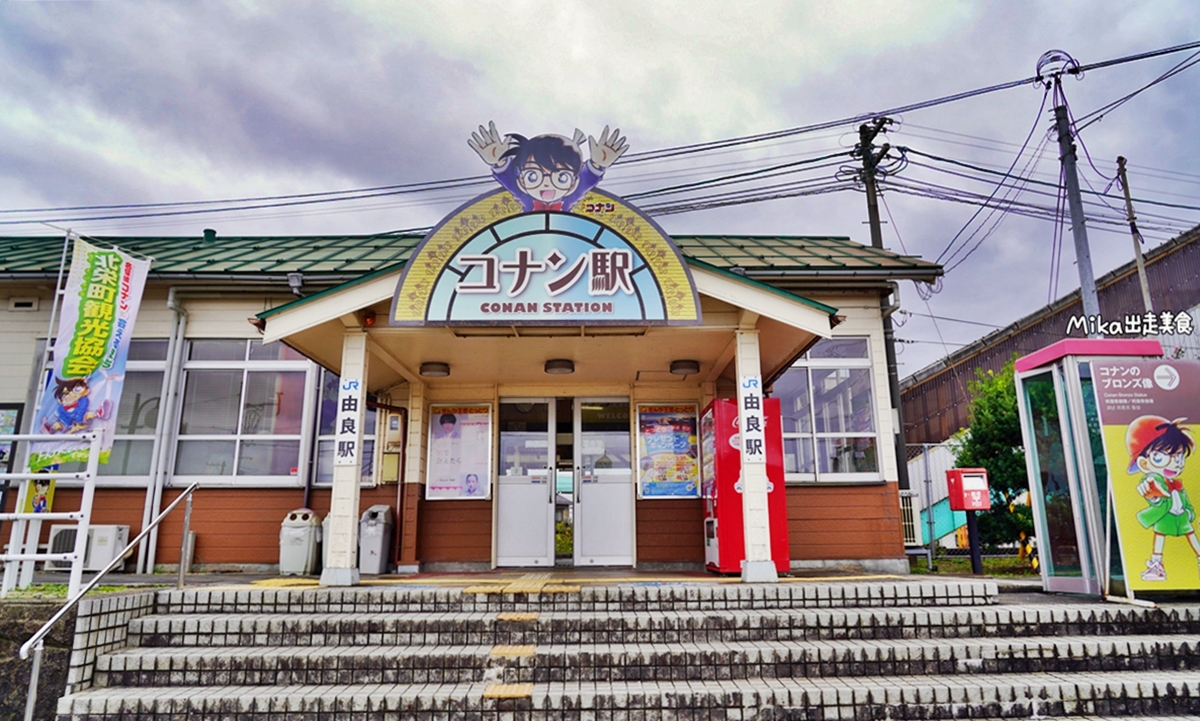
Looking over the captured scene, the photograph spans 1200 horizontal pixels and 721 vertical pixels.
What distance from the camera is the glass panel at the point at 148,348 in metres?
9.78

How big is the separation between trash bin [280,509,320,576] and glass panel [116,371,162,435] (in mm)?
2706

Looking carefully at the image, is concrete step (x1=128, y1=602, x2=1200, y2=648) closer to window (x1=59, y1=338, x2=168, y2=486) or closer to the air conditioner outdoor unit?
the air conditioner outdoor unit

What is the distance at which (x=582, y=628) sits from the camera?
205 inches

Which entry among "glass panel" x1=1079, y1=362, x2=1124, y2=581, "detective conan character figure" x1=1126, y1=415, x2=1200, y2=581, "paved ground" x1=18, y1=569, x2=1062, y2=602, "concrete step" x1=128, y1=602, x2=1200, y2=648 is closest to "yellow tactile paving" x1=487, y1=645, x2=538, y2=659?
"concrete step" x1=128, y1=602, x2=1200, y2=648

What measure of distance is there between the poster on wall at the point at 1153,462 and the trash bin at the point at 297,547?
28.0 ft

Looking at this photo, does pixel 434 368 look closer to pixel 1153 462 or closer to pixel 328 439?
pixel 328 439

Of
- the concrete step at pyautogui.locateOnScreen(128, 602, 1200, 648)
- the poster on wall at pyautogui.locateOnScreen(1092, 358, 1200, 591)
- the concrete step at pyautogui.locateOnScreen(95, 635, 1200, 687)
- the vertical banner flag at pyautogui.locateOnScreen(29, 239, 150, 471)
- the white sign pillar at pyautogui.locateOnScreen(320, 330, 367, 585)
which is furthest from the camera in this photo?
the white sign pillar at pyautogui.locateOnScreen(320, 330, 367, 585)

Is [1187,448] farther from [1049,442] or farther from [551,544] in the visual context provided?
[551,544]

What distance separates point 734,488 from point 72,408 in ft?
20.7

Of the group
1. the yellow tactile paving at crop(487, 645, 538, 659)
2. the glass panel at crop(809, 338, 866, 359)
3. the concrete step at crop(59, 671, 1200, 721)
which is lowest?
the concrete step at crop(59, 671, 1200, 721)

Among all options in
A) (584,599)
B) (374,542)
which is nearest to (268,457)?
(374,542)

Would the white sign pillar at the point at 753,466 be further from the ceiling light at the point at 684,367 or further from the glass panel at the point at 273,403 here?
the glass panel at the point at 273,403

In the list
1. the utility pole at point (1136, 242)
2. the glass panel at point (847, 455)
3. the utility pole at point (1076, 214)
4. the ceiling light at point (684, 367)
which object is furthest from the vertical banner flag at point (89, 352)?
the utility pole at point (1136, 242)

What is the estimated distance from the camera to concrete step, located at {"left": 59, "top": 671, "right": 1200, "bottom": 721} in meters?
4.31
